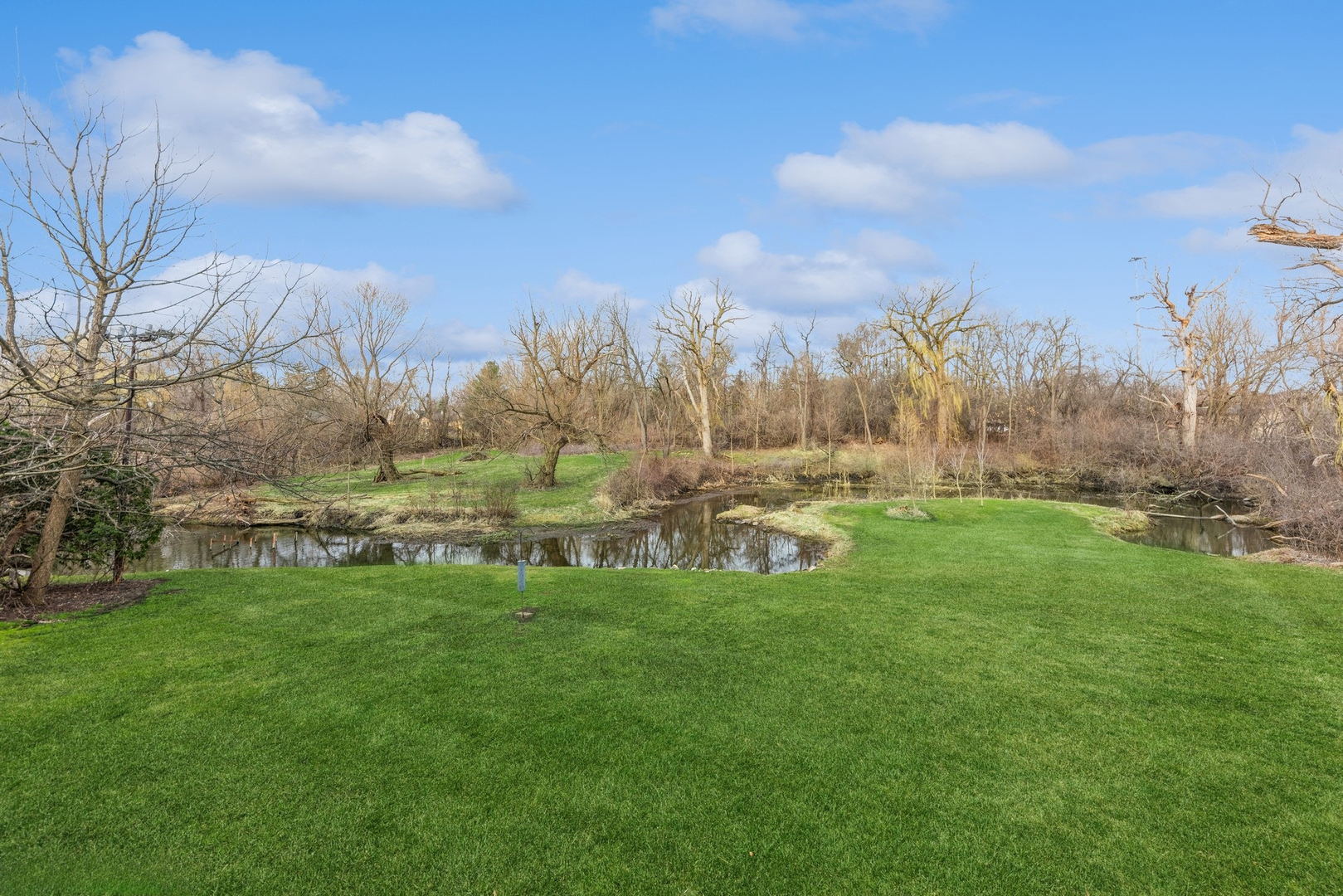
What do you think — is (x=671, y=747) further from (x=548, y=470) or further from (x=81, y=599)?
(x=548, y=470)

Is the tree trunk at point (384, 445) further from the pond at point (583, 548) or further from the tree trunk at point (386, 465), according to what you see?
the pond at point (583, 548)

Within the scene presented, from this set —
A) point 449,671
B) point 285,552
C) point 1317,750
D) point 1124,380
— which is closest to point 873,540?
point 1317,750

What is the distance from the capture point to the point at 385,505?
66.2 ft

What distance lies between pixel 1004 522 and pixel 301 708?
597 inches

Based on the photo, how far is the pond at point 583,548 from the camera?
15188 mm

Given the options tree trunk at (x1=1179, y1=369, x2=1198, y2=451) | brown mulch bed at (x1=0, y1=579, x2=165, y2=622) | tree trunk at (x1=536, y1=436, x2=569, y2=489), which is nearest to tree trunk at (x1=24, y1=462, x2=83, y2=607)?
brown mulch bed at (x1=0, y1=579, x2=165, y2=622)

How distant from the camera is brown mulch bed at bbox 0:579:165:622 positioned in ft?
23.6

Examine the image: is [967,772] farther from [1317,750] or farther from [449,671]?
[449,671]

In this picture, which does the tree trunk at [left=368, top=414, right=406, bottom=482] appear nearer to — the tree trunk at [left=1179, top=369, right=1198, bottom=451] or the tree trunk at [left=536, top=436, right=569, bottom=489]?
the tree trunk at [left=536, top=436, right=569, bottom=489]

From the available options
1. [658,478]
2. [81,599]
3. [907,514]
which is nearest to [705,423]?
[658,478]

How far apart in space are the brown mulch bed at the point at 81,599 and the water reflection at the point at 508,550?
5.99 meters

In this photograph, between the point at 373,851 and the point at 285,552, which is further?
the point at 285,552

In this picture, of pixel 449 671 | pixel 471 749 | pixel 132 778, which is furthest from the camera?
pixel 449 671

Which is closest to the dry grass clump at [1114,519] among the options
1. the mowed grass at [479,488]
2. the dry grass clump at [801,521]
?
the dry grass clump at [801,521]
